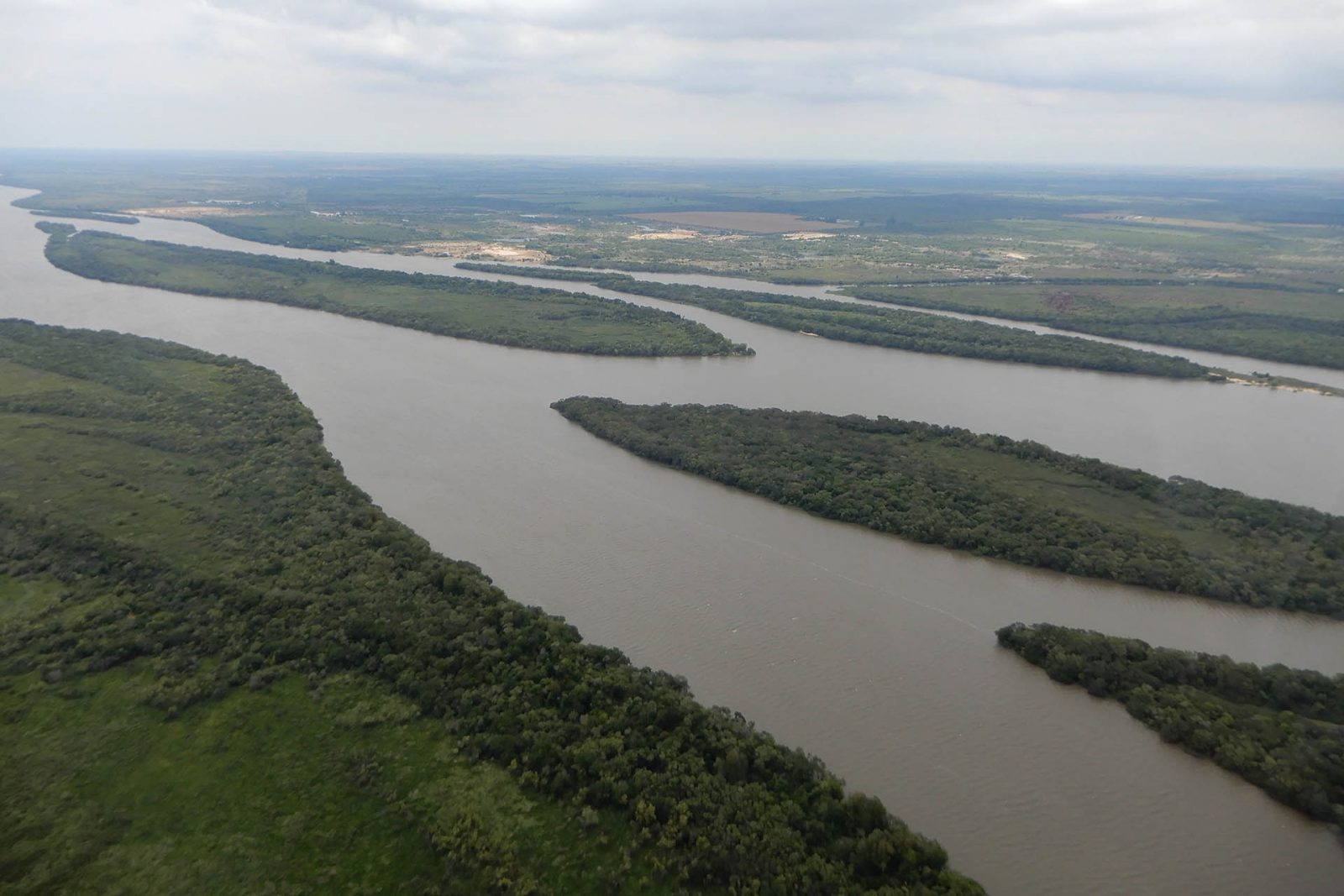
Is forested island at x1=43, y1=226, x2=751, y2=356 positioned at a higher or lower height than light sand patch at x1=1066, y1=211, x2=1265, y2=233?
lower

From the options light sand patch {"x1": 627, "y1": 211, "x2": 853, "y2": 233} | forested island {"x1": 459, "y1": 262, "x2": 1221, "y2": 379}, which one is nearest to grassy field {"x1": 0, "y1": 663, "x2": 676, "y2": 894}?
forested island {"x1": 459, "y1": 262, "x2": 1221, "y2": 379}

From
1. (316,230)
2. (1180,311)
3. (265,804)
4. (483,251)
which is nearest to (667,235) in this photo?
(483,251)

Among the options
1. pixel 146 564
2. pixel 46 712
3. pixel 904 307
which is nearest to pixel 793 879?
pixel 46 712

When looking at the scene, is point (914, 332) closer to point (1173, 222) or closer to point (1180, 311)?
point (1180, 311)

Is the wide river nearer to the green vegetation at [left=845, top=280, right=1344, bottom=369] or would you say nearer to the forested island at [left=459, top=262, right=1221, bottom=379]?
the forested island at [left=459, top=262, right=1221, bottom=379]

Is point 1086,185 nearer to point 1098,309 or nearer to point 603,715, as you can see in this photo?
point 1098,309

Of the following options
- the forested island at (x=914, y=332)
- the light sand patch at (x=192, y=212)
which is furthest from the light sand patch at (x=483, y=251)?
the light sand patch at (x=192, y=212)
